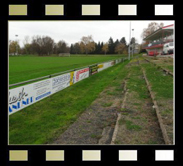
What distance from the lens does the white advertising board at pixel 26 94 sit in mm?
5087

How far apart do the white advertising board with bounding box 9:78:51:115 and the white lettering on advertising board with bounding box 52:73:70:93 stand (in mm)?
548

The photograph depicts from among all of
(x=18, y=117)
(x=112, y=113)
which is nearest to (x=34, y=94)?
(x=18, y=117)

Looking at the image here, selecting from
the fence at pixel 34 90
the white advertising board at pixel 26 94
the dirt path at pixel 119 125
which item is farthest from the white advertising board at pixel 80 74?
the dirt path at pixel 119 125

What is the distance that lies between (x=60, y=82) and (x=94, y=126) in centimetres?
415

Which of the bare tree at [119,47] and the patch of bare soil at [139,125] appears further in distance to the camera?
the bare tree at [119,47]

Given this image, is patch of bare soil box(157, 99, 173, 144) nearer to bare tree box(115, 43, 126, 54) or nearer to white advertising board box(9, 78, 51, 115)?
bare tree box(115, 43, 126, 54)

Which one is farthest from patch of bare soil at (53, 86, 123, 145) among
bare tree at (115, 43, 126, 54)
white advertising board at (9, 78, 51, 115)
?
bare tree at (115, 43, 126, 54)

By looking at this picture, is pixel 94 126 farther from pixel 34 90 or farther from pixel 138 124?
pixel 34 90

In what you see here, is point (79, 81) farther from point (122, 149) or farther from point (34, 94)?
point (122, 149)

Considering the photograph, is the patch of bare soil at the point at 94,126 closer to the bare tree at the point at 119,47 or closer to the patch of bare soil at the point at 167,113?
the patch of bare soil at the point at 167,113

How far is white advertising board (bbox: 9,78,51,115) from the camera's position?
16.7 ft

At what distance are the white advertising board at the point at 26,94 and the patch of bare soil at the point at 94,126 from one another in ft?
5.43
